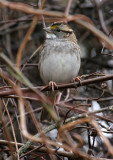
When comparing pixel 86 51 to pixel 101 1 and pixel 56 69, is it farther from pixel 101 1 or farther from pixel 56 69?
pixel 56 69

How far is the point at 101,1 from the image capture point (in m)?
3.98

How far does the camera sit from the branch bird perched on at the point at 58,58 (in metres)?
3.00

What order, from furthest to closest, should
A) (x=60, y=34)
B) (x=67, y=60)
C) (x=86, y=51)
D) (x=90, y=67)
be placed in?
1. (x=86, y=51)
2. (x=90, y=67)
3. (x=60, y=34)
4. (x=67, y=60)

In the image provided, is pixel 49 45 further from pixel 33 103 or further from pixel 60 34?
pixel 33 103

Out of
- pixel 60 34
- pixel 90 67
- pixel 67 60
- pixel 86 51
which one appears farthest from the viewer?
pixel 86 51

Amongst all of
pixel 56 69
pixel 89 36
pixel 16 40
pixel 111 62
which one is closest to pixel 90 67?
pixel 111 62

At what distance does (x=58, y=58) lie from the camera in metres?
2.99

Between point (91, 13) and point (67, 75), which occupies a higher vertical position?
point (91, 13)

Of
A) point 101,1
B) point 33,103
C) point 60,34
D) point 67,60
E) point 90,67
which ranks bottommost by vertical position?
point 33,103

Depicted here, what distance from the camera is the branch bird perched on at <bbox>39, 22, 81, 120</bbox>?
9.86 ft

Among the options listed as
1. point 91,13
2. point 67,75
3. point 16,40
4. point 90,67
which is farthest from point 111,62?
point 16,40

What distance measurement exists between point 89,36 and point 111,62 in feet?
1.94

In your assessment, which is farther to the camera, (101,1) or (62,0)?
(62,0)

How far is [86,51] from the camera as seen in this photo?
4.22 m
